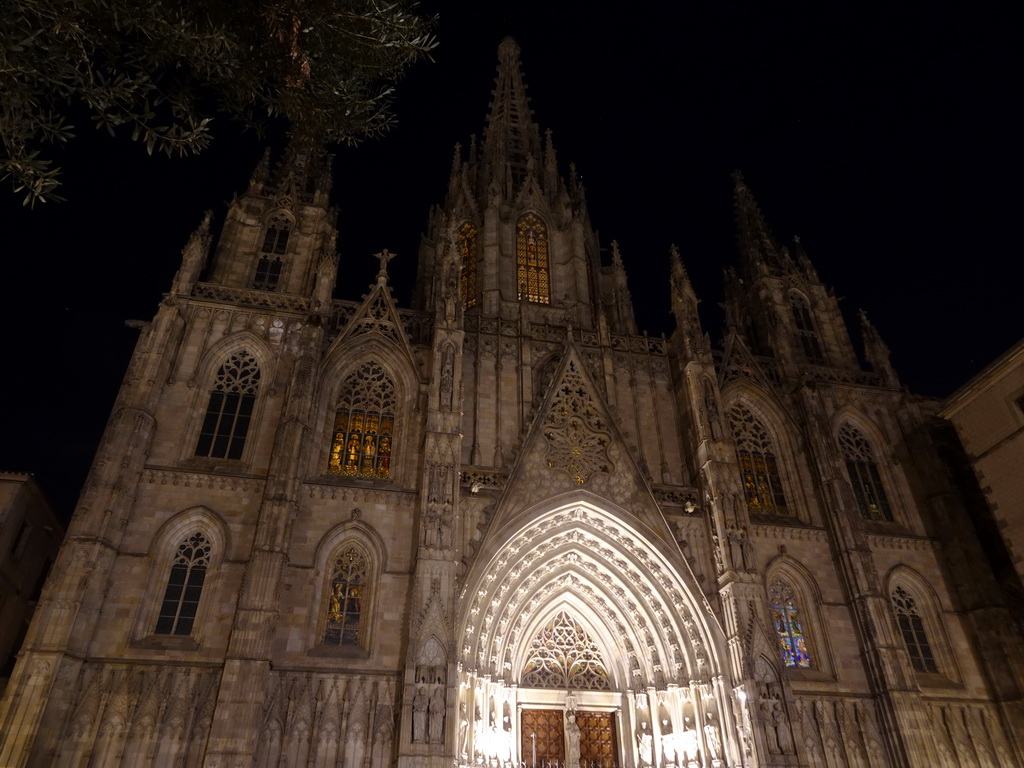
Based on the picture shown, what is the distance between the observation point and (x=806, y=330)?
27.0 m

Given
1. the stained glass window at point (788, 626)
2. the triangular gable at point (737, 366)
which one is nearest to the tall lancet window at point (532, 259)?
the triangular gable at point (737, 366)

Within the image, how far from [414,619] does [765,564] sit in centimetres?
1023

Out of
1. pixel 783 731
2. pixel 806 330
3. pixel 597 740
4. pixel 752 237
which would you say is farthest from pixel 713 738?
pixel 752 237

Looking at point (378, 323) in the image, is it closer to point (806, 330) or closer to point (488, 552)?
point (488, 552)

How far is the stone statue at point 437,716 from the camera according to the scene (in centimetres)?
1438

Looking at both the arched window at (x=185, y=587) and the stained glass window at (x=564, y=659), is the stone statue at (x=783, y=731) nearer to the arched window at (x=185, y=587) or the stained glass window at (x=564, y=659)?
the stained glass window at (x=564, y=659)

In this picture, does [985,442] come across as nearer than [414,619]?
No

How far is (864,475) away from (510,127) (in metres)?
21.7

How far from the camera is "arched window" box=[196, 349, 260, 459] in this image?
1856 centimetres

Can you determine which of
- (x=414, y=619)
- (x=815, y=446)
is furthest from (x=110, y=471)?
(x=815, y=446)

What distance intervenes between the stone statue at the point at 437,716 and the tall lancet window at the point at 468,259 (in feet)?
45.7

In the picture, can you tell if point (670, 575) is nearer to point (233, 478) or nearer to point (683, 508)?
point (683, 508)

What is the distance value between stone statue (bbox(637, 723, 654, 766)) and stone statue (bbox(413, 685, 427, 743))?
20.1ft

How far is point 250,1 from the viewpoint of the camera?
826 cm
